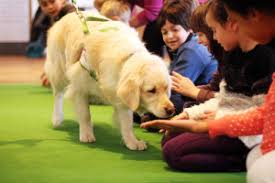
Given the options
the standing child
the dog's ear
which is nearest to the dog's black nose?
the dog's ear

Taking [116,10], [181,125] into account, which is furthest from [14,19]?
[181,125]

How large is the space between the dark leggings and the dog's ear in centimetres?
27

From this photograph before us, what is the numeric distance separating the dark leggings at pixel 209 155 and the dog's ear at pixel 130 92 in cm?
27

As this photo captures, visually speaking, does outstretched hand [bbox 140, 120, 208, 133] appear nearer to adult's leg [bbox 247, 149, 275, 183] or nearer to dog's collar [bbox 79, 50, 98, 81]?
adult's leg [bbox 247, 149, 275, 183]

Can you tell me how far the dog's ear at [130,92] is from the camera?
2131 millimetres

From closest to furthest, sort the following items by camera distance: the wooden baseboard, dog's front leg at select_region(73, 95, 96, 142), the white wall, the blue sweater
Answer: dog's front leg at select_region(73, 95, 96, 142) → the blue sweater → the white wall → the wooden baseboard

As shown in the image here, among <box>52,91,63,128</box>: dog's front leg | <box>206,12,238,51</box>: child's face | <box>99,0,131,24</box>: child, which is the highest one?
<box>206,12,238,51</box>: child's face

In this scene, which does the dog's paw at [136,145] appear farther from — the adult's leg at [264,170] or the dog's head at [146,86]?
the adult's leg at [264,170]

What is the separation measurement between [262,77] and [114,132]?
1016 mm

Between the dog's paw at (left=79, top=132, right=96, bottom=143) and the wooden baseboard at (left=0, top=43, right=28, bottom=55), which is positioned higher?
the dog's paw at (left=79, top=132, right=96, bottom=143)

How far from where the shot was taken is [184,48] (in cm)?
264

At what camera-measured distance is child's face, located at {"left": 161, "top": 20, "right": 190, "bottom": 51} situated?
2.76m

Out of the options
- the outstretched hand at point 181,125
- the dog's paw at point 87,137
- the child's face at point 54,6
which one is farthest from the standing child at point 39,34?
the outstretched hand at point 181,125

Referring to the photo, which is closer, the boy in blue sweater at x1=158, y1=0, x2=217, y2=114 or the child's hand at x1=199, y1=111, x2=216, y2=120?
the child's hand at x1=199, y1=111, x2=216, y2=120
